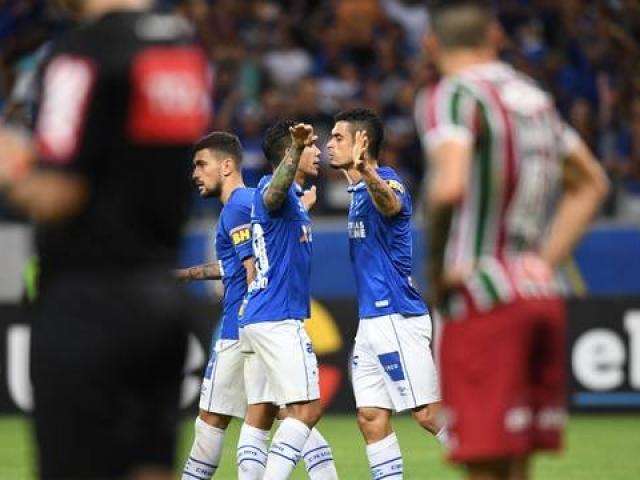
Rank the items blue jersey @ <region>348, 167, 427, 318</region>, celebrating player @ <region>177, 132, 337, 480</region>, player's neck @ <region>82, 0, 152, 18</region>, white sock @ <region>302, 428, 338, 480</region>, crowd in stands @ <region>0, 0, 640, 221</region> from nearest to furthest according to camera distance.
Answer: player's neck @ <region>82, 0, 152, 18</region> < celebrating player @ <region>177, 132, 337, 480</region> < white sock @ <region>302, 428, 338, 480</region> < blue jersey @ <region>348, 167, 427, 318</region> < crowd in stands @ <region>0, 0, 640, 221</region>

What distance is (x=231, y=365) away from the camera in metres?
8.88

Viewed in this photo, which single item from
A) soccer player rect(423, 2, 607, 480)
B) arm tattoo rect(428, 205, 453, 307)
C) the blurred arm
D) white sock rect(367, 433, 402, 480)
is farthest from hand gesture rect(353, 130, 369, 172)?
arm tattoo rect(428, 205, 453, 307)

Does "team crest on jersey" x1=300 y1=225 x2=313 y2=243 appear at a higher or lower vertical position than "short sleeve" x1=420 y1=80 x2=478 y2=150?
lower

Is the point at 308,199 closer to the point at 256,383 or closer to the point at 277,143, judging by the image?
the point at 277,143

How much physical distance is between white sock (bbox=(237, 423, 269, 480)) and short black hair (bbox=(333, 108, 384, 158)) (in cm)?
172

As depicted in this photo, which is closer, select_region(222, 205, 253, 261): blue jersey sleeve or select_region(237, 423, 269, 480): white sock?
select_region(237, 423, 269, 480): white sock

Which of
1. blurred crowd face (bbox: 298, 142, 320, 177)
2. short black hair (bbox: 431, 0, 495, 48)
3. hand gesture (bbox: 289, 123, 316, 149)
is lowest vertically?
blurred crowd face (bbox: 298, 142, 320, 177)

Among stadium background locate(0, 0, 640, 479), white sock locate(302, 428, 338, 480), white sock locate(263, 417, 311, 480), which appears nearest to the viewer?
white sock locate(263, 417, 311, 480)

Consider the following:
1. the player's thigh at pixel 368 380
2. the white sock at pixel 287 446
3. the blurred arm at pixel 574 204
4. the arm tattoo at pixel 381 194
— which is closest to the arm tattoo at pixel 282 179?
the arm tattoo at pixel 381 194

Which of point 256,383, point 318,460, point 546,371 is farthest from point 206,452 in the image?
point 546,371

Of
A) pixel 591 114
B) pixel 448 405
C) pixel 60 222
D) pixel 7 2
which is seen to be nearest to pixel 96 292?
pixel 60 222

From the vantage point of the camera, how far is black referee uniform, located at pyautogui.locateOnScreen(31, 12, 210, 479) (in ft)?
13.3

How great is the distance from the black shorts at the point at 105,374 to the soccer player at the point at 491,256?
3.42 ft

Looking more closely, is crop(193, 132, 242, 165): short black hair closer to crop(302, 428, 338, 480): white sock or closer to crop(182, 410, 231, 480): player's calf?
crop(182, 410, 231, 480): player's calf
